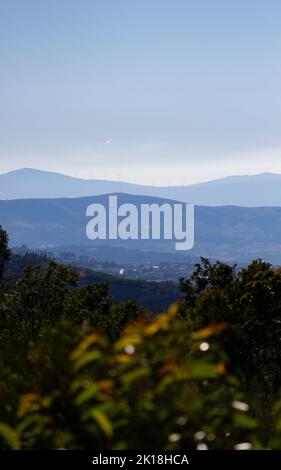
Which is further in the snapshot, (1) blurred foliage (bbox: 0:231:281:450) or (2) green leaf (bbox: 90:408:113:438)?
(1) blurred foliage (bbox: 0:231:281:450)

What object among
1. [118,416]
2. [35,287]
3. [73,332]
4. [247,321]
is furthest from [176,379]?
[247,321]

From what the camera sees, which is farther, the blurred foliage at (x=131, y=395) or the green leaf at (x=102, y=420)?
the blurred foliage at (x=131, y=395)

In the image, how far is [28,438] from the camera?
15.9ft

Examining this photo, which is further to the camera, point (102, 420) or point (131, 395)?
point (131, 395)

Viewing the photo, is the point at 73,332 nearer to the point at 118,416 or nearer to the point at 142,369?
the point at 118,416

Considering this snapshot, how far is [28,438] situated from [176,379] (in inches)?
59.2

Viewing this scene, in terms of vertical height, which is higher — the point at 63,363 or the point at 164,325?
the point at 164,325

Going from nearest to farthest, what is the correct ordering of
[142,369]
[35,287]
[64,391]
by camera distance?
[142,369], [64,391], [35,287]

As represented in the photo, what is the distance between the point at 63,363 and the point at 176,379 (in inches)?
57.0

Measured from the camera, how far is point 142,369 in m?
3.95

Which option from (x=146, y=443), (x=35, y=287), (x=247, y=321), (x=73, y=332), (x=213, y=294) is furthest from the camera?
(x=213, y=294)
